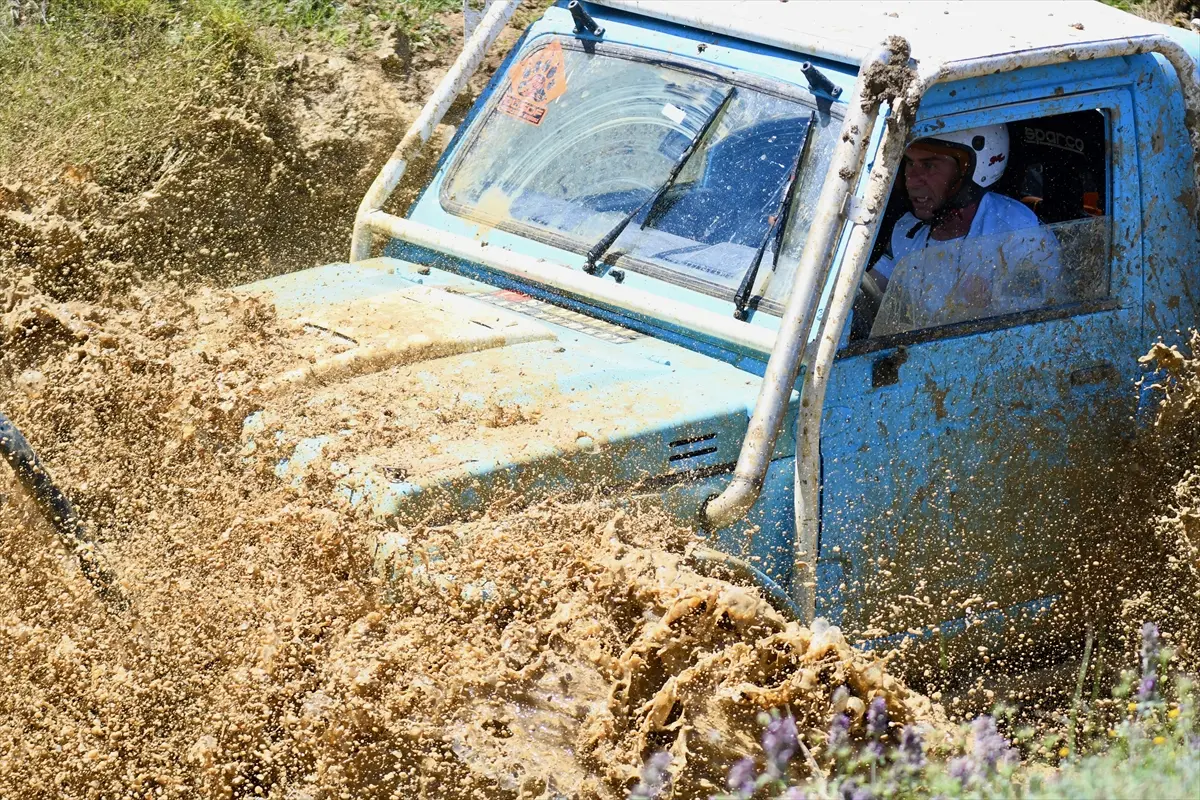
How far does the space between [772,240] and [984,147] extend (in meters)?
0.69

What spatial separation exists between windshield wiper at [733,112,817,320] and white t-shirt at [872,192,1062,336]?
29 cm

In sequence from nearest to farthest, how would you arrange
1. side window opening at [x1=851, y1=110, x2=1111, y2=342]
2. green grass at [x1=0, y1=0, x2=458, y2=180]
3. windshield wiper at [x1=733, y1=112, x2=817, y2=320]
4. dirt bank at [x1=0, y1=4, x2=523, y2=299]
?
windshield wiper at [x1=733, y1=112, x2=817, y2=320] → side window opening at [x1=851, y1=110, x2=1111, y2=342] → dirt bank at [x1=0, y1=4, x2=523, y2=299] → green grass at [x1=0, y1=0, x2=458, y2=180]

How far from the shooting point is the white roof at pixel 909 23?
147 inches

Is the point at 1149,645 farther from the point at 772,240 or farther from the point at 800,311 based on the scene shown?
the point at 772,240

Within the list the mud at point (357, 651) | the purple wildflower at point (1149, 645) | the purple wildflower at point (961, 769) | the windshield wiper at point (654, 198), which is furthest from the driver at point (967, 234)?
the purple wildflower at point (961, 769)

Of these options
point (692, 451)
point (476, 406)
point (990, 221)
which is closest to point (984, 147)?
point (990, 221)

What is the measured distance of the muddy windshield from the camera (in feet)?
12.3

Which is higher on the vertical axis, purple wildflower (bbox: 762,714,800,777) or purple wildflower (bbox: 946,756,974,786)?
purple wildflower (bbox: 946,756,974,786)

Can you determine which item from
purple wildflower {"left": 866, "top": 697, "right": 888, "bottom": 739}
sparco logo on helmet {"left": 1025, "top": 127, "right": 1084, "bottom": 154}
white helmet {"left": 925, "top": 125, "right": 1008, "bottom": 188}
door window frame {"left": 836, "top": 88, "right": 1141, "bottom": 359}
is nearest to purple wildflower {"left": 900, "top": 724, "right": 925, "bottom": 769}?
purple wildflower {"left": 866, "top": 697, "right": 888, "bottom": 739}

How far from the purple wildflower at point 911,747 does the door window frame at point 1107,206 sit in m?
1.05

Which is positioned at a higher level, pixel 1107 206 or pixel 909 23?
pixel 909 23

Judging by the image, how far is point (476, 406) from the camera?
3.31 metres

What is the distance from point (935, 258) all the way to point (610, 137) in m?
1.04

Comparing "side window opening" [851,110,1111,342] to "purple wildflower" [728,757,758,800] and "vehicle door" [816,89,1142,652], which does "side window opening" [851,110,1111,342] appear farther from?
"purple wildflower" [728,757,758,800]
